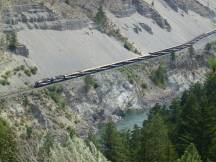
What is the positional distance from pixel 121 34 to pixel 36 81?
42.2 m

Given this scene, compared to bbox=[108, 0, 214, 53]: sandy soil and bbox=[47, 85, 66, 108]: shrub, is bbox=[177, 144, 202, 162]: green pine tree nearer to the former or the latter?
bbox=[47, 85, 66, 108]: shrub

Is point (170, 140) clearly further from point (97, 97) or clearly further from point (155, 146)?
point (97, 97)

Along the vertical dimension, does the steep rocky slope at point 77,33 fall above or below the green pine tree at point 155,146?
below

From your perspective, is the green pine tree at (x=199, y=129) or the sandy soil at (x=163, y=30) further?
the sandy soil at (x=163, y=30)

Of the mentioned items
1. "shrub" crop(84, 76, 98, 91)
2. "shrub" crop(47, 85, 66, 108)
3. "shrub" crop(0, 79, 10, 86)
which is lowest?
"shrub" crop(84, 76, 98, 91)

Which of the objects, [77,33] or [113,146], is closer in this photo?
[113,146]

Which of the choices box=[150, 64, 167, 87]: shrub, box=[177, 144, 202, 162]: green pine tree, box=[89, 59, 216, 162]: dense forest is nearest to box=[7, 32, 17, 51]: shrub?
box=[150, 64, 167, 87]: shrub

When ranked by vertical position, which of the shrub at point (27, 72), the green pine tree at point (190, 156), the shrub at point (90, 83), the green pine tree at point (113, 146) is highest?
the green pine tree at point (190, 156)

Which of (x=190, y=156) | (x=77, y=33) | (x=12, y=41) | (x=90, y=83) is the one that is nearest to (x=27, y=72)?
(x=12, y=41)

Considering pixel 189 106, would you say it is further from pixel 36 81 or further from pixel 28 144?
pixel 36 81

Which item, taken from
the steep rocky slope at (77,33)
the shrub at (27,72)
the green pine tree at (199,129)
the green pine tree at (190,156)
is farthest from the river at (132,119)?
the green pine tree at (190,156)

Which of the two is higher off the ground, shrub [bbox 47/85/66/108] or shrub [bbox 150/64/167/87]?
shrub [bbox 47/85/66/108]

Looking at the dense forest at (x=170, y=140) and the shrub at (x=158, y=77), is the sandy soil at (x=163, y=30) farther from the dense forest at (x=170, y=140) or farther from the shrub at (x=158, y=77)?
the dense forest at (x=170, y=140)

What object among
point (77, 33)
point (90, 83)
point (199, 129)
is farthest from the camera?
point (77, 33)
